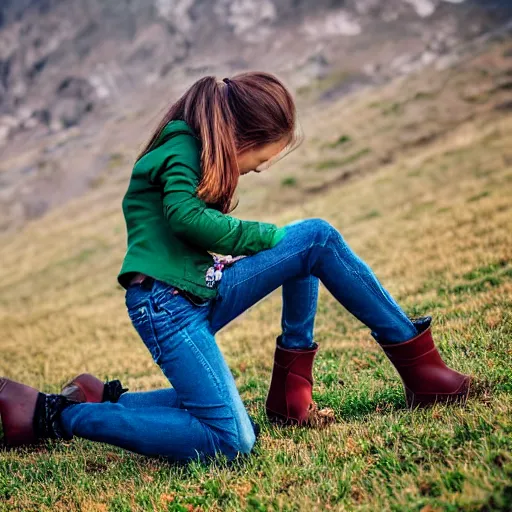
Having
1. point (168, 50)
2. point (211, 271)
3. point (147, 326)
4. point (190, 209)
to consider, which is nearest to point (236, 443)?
point (147, 326)

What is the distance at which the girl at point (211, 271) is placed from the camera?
3.26 metres

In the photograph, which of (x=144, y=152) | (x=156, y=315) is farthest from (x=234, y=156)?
(x=156, y=315)

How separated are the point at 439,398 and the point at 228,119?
206 centimetres

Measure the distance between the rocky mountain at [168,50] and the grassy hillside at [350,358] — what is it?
3161 centimetres

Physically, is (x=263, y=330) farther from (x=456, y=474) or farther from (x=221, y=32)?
(x=221, y=32)

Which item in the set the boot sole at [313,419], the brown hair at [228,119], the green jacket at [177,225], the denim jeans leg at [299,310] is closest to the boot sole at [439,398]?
the boot sole at [313,419]

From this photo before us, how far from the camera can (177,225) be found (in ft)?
10.4

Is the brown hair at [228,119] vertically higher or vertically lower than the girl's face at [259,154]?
higher

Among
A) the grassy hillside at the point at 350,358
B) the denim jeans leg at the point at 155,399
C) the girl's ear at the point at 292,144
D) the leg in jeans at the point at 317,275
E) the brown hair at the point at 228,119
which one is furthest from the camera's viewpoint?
the denim jeans leg at the point at 155,399

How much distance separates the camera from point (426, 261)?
359 inches

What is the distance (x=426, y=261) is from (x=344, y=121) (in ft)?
80.1

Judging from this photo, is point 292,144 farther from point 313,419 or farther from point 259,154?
point 313,419

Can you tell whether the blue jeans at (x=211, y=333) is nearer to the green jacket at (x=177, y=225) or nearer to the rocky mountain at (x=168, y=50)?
the green jacket at (x=177, y=225)

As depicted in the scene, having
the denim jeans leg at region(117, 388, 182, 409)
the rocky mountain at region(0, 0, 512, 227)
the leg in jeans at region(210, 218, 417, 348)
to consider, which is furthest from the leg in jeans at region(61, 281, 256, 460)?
the rocky mountain at region(0, 0, 512, 227)
